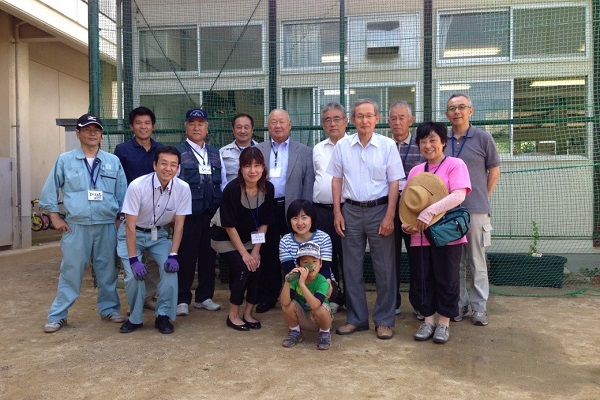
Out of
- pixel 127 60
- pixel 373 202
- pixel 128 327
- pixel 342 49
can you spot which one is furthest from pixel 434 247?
pixel 127 60

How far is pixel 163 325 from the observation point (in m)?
4.02

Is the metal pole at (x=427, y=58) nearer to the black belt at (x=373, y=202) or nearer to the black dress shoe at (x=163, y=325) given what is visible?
the black belt at (x=373, y=202)

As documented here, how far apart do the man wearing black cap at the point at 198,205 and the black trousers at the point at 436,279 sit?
76.0 inches

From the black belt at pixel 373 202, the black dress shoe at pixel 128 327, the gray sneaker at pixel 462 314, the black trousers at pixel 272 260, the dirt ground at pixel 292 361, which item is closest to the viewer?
the dirt ground at pixel 292 361

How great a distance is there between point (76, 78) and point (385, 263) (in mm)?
11257

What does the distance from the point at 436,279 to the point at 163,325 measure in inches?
84.8

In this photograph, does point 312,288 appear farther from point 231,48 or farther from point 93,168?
point 231,48

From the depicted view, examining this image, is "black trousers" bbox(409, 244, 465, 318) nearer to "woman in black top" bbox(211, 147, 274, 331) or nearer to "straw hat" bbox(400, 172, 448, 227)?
→ "straw hat" bbox(400, 172, 448, 227)

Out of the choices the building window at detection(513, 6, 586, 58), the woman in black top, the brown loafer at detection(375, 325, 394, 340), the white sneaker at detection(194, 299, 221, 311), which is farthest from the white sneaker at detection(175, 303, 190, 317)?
the building window at detection(513, 6, 586, 58)

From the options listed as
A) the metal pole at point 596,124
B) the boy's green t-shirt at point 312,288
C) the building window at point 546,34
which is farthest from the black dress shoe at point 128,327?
the building window at point 546,34

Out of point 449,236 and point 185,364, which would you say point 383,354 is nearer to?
point 449,236

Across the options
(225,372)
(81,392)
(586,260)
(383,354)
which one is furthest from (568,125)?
(81,392)

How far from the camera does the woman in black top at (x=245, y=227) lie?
4.02 m

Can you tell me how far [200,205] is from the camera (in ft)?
14.9
